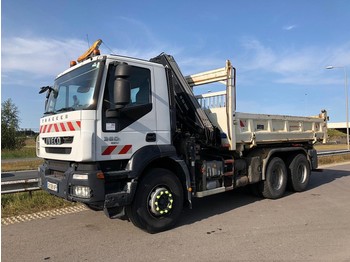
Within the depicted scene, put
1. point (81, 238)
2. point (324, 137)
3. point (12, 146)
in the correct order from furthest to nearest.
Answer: point (12, 146) < point (324, 137) < point (81, 238)

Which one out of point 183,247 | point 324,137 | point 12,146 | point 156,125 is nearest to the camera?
point 183,247

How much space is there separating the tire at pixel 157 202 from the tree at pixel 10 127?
34385 millimetres

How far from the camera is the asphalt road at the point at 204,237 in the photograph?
460 cm

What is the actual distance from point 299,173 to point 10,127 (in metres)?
34.8

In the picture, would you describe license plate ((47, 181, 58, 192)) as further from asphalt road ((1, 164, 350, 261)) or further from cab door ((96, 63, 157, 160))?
cab door ((96, 63, 157, 160))

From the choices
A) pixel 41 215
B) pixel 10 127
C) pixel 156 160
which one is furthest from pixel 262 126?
pixel 10 127

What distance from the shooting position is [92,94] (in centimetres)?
517

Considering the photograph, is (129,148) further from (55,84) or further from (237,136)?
(237,136)

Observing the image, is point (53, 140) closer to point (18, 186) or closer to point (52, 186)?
point (52, 186)

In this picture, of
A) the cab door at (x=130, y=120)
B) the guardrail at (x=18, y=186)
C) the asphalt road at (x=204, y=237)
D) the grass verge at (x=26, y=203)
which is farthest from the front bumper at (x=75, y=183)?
the guardrail at (x=18, y=186)

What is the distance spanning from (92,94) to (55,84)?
1.62 meters

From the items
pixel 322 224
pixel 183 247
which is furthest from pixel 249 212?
pixel 183 247

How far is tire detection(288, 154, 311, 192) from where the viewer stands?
9.22 meters

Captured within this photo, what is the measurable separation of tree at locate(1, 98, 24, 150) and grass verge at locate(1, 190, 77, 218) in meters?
31.3
